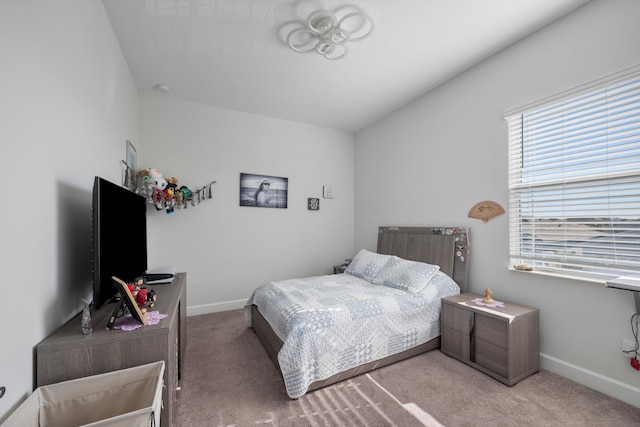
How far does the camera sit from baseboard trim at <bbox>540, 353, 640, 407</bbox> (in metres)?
1.73

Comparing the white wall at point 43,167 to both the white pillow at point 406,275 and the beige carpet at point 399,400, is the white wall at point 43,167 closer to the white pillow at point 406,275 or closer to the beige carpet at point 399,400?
the beige carpet at point 399,400

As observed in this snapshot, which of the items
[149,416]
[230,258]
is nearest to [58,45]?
[149,416]

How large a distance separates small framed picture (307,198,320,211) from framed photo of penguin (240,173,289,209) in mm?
389

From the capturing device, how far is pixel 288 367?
5.89 feet

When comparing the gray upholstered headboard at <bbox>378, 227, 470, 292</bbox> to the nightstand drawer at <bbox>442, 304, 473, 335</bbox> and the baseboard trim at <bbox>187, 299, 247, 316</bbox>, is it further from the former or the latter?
the baseboard trim at <bbox>187, 299, 247, 316</bbox>

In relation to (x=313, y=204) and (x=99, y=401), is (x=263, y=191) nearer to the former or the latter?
(x=313, y=204)

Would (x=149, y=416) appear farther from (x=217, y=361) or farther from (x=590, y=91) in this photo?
(x=590, y=91)

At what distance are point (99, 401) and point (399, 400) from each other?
1700 mm

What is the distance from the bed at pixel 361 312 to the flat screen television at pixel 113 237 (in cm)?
112

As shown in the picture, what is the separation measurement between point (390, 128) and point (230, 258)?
2.96m

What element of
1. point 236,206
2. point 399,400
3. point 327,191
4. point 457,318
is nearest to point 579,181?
point 457,318

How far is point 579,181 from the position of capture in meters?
2.01

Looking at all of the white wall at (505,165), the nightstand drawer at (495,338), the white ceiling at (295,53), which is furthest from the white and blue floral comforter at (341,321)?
the white ceiling at (295,53)

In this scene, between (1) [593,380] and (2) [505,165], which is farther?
(2) [505,165]
